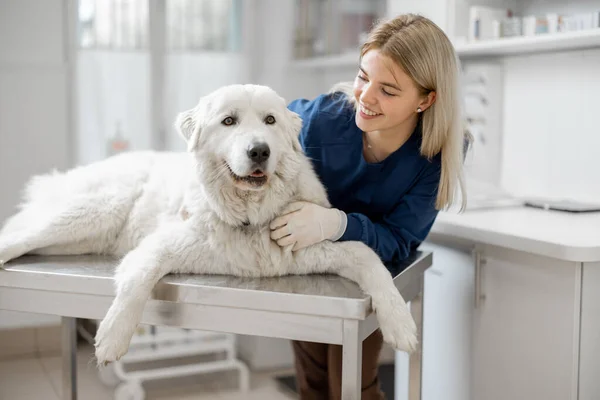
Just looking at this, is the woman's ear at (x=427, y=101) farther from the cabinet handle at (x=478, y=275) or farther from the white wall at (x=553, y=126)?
the white wall at (x=553, y=126)

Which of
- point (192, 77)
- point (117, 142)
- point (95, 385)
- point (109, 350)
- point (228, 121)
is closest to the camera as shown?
point (109, 350)

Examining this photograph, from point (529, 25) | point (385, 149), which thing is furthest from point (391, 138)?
point (529, 25)

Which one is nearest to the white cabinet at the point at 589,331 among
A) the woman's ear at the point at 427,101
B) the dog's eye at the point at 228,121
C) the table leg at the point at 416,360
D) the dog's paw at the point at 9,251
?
the table leg at the point at 416,360

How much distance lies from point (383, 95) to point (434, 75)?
0.14 m

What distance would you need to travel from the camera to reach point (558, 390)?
1.72 m

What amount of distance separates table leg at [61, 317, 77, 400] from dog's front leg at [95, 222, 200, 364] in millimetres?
664

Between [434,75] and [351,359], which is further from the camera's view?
[434,75]

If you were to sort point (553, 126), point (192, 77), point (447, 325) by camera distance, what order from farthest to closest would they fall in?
point (192, 77)
point (553, 126)
point (447, 325)

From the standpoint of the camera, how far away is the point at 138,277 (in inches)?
57.9

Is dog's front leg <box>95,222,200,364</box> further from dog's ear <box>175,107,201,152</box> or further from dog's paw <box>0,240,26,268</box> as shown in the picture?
dog's paw <box>0,240,26,268</box>

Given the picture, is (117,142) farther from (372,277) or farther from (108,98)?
(372,277)

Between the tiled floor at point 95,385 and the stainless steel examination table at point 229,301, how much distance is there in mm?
1388

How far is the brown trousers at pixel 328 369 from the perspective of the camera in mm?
1915

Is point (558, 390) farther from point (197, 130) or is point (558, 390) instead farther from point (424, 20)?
point (197, 130)
